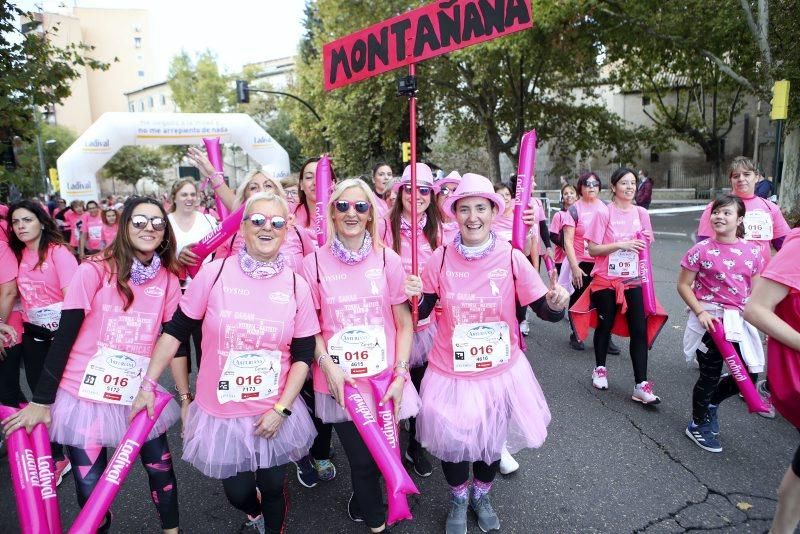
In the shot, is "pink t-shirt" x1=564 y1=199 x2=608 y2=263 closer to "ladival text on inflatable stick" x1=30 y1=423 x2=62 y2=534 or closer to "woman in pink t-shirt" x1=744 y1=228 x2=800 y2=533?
"woman in pink t-shirt" x1=744 y1=228 x2=800 y2=533

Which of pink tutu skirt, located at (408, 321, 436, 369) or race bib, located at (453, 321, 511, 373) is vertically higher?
race bib, located at (453, 321, 511, 373)


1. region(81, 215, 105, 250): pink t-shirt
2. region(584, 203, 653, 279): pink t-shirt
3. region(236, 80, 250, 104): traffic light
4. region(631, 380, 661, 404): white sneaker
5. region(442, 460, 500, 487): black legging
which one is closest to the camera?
region(442, 460, 500, 487): black legging

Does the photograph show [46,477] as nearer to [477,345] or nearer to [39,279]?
[39,279]

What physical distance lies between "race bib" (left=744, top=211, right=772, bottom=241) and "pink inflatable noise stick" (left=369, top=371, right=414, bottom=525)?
342cm

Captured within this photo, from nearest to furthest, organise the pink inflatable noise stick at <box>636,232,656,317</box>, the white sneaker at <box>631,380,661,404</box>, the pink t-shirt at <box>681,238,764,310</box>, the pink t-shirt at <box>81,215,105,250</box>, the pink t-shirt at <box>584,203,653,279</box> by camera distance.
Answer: the pink t-shirt at <box>681,238,764,310</box> < the white sneaker at <box>631,380,661,404</box> < the pink inflatable noise stick at <box>636,232,656,317</box> < the pink t-shirt at <box>584,203,653,279</box> < the pink t-shirt at <box>81,215,105,250</box>

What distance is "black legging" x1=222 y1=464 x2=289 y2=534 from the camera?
2.46m

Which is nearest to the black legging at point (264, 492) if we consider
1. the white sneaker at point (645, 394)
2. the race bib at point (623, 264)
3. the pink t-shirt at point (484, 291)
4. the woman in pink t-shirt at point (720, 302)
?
the pink t-shirt at point (484, 291)

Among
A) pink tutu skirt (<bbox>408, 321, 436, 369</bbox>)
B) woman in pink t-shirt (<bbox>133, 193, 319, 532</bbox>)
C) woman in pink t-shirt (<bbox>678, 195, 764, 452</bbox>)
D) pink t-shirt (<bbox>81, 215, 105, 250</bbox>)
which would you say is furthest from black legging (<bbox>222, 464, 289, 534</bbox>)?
pink t-shirt (<bbox>81, 215, 105, 250</bbox>)

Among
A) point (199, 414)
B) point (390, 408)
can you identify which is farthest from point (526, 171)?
point (199, 414)

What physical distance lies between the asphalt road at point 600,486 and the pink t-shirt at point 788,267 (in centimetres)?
145

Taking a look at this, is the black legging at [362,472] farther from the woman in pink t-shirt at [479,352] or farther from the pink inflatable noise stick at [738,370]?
the pink inflatable noise stick at [738,370]

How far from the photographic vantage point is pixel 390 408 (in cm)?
259

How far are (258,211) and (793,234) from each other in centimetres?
241

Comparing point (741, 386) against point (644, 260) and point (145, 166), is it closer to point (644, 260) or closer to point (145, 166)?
point (644, 260)
